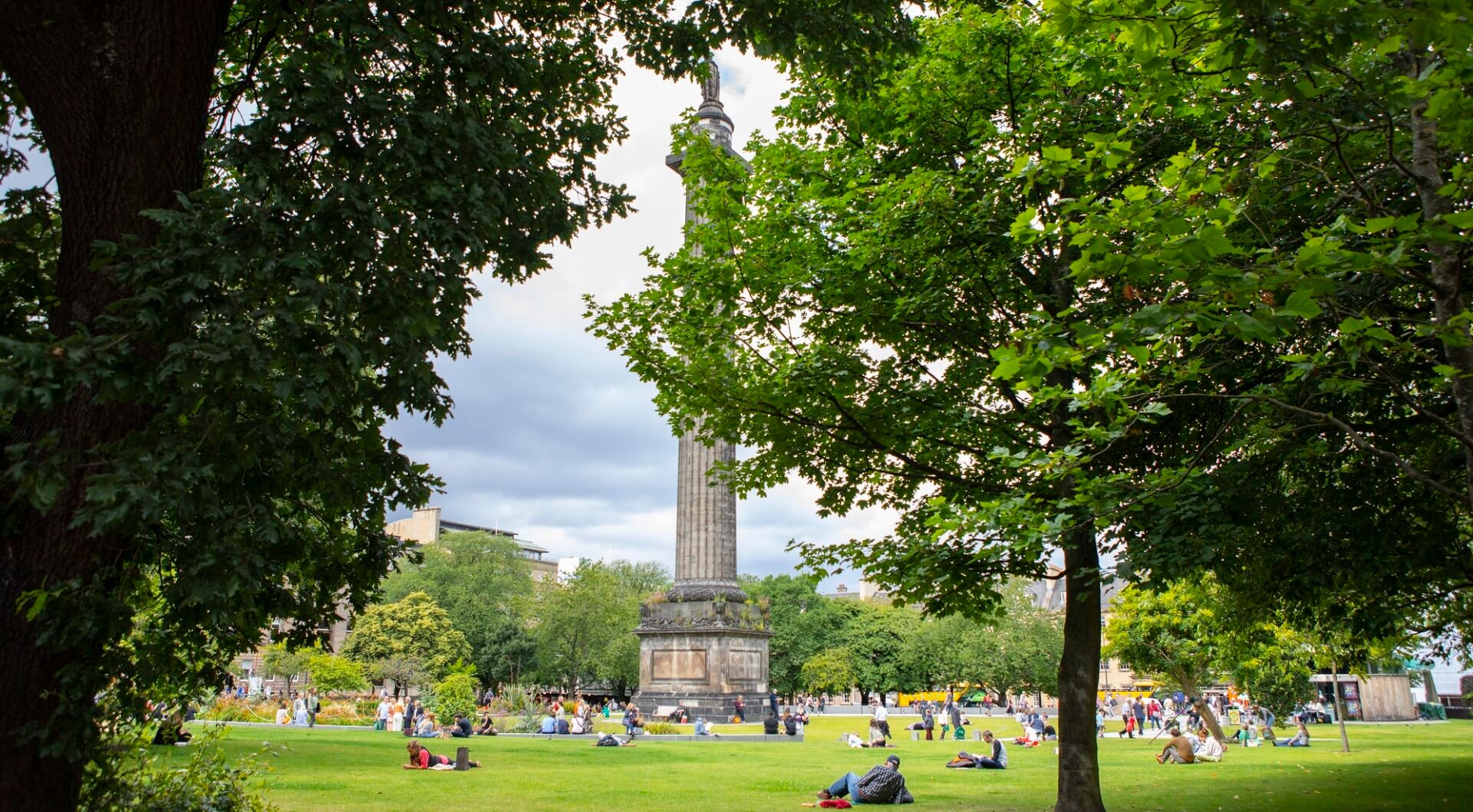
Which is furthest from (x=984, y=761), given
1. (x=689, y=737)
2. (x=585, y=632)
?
(x=585, y=632)

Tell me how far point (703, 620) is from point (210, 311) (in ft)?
90.1

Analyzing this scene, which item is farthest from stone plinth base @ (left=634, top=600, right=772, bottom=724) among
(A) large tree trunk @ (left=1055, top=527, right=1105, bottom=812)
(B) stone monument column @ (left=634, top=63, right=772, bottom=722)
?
(A) large tree trunk @ (left=1055, top=527, right=1105, bottom=812)

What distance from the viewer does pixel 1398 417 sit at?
912 cm

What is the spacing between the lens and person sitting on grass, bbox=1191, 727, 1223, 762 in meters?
23.6

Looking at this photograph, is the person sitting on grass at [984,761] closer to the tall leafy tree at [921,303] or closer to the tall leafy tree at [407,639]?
the tall leafy tree at [921,303]

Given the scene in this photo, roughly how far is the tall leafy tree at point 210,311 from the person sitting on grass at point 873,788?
27.4 ft

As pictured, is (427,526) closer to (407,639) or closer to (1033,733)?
(407,639)

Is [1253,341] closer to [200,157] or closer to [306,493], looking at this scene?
[306,493]

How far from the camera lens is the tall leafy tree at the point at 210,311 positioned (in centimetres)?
544

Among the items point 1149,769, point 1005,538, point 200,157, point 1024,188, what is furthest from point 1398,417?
point 1149,769

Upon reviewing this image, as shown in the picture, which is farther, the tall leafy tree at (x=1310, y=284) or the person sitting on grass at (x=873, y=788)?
the person sitting on grass at (x=873, y=788)

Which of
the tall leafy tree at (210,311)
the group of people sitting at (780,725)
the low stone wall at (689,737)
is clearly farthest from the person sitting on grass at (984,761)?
the tall leafy tree at (210,311)

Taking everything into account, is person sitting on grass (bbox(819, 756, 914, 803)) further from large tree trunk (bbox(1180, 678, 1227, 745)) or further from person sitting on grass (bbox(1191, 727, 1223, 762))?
large tree trunk (bbox(1180, 678, 1227, 745))

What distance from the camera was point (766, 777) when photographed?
56.0 feet
